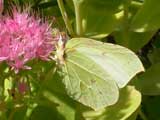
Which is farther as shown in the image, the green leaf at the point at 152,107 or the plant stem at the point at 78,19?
the green leaf at the point at 152,107

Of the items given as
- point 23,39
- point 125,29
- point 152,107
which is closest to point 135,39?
point 125,29

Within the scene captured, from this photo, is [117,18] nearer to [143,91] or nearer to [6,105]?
[143,91]

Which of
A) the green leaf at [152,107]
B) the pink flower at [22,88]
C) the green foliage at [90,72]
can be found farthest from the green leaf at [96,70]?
the green leaf at [152,107]

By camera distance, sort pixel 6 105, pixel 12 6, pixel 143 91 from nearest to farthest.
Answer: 1. pixel 6 105
2. pixel 12 6
3. pixel 143 91

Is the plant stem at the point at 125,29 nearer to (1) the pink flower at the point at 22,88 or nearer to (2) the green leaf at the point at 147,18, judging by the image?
(2) the green leaf at the point at 147,18

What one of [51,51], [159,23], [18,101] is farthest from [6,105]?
[159,23]
